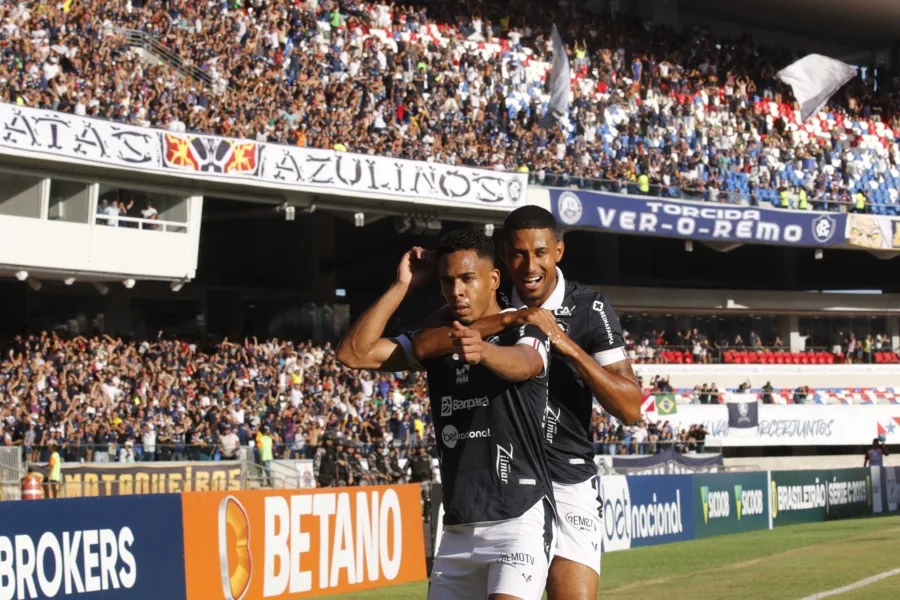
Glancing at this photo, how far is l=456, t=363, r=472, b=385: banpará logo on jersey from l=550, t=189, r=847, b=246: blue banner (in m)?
31.4

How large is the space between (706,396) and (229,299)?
15741mm

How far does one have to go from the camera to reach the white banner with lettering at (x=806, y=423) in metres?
41.7

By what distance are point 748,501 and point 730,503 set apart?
0.99 metres

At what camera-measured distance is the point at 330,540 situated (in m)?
15.1

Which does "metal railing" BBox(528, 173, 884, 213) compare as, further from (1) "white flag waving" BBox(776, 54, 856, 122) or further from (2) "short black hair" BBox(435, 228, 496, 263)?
(2) "short black hair" BBox(435, 228, 496, 263)

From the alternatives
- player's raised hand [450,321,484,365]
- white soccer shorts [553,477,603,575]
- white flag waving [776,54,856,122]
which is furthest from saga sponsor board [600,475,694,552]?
white flag waving [776,54,856,122]

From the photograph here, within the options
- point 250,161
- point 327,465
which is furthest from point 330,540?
point 250,161

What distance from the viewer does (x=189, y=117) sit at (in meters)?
29.8

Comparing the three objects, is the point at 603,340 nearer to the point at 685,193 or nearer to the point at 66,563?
the point at 66,563

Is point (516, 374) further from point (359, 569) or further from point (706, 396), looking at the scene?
point (706, 396)

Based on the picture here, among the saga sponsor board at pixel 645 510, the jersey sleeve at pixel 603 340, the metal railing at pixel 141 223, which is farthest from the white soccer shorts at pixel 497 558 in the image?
the metal railing at pixel 141 223

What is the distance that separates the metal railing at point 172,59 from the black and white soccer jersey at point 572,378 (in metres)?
26.8

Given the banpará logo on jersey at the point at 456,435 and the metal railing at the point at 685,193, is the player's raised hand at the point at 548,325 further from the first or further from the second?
the metal railing at the point at 685,193

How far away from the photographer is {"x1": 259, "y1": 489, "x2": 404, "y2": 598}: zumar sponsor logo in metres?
14.1
